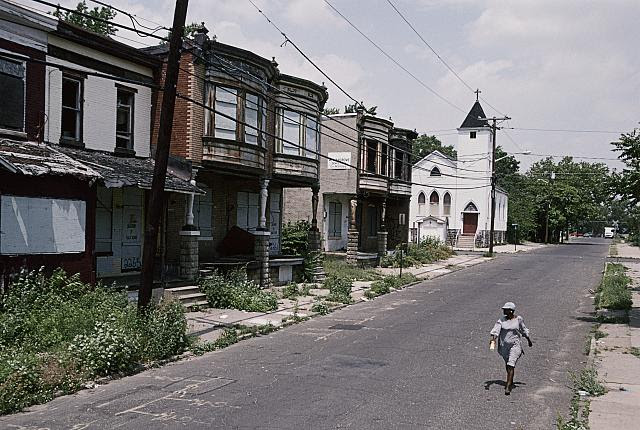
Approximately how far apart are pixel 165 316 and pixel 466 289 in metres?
16.0

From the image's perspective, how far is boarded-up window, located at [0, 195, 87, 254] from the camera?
1335 cm

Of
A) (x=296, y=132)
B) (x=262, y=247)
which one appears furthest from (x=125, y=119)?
(x=296, y=132)

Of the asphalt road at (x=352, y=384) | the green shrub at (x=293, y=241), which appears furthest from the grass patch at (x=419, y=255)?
the asphalt road at (x=352, y=384)

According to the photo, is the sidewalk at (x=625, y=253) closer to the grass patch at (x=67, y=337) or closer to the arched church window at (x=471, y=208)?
the arched church window at (x=471, y=208)

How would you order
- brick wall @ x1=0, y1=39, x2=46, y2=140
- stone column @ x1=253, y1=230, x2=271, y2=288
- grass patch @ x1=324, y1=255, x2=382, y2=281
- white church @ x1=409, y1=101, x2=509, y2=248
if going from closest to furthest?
brick wall @ x1=0, y1=39, x2=46, y2=140 → stone column @ x1=253, y1=230, x2=271, y2=288 → grass patch @ x1=324, y1=255, x2=382, y2=281 → white church @ x1=409, y1=101, x2=509, y2=248

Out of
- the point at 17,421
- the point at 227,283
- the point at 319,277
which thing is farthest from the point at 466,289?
the point at 17,421

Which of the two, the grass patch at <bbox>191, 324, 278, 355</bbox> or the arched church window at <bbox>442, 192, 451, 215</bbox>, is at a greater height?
the arched church window at <bbox>442, 192, 451, 215</bbox>

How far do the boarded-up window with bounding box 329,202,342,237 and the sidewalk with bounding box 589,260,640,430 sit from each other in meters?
19.3

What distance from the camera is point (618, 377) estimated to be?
35.5 ft

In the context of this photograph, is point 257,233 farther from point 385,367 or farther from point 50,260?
point 385,367

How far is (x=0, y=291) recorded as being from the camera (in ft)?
41.5

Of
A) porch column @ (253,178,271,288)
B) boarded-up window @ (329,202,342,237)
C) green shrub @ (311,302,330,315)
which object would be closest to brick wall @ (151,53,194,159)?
porch column @ (253,178,271,288)

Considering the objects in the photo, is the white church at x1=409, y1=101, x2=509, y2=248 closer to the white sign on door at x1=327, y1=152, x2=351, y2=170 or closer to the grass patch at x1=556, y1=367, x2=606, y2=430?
the white sign on door at x1=327, y1=152, x2=351, y2=170

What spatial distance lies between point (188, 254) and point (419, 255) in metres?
23.2
